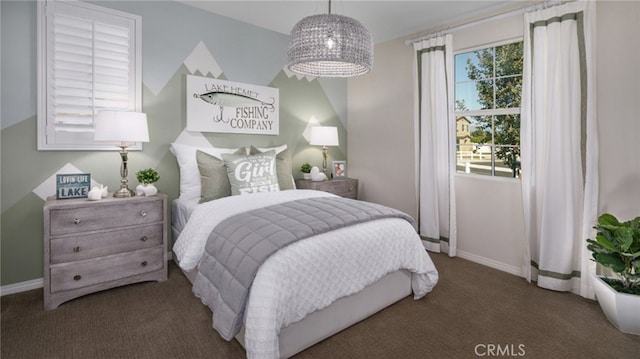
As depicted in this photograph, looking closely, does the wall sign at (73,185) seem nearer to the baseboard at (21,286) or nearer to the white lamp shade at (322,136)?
the baseboard at (21,286)

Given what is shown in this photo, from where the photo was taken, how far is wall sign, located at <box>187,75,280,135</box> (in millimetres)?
3219

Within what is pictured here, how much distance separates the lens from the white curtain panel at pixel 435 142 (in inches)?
134

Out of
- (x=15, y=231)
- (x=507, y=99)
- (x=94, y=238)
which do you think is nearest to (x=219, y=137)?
(x=94, y=238)

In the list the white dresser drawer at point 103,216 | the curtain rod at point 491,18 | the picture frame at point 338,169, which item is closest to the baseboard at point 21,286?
the white dresser drawer at point 103,216

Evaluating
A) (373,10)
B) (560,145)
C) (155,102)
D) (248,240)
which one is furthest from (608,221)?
(155,102)

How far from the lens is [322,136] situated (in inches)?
155

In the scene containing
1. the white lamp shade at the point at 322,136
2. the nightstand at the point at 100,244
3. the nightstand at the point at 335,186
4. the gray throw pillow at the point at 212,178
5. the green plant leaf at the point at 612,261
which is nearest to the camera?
the green plant leaf at the point at 612,261

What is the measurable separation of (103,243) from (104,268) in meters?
0.19

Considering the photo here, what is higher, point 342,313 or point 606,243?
point 606,243

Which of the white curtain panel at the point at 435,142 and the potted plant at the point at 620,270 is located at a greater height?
the white curtain panel at the point at 435,142

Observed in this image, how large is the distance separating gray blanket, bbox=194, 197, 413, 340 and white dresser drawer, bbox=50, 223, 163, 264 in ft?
2.68

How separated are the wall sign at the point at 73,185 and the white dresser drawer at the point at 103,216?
26 centimetres

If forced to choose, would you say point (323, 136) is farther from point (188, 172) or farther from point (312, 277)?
point (312, 277)

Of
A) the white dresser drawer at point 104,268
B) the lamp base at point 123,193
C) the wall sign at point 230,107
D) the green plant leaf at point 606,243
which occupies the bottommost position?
the white dresser drawer at point 104,268
